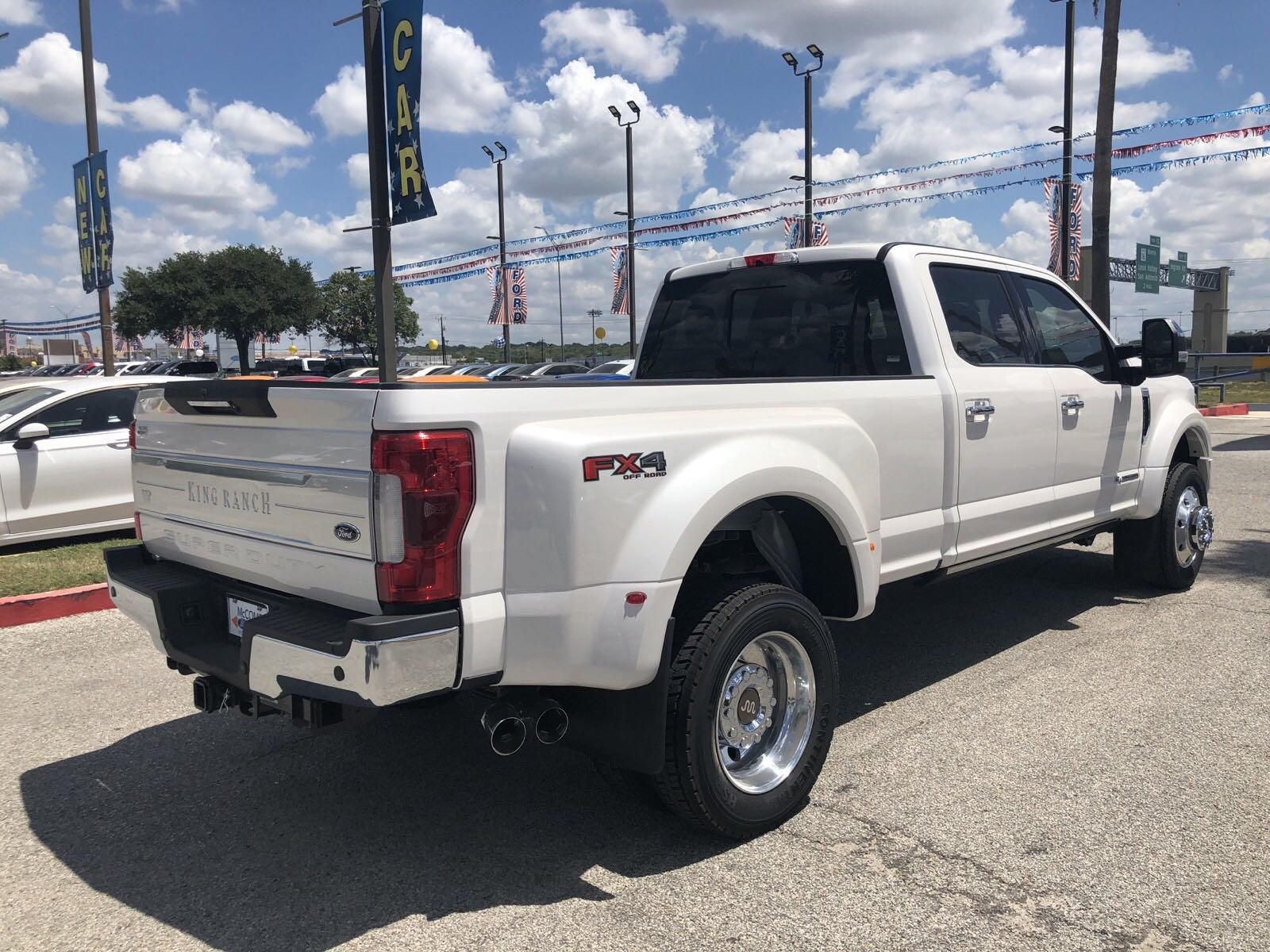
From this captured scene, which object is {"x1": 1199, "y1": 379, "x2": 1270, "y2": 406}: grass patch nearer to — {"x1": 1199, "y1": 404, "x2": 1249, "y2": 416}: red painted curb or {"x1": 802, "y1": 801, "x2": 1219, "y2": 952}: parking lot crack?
{"x1": 1199, "y1": 404, "x2": 1249, "y2": 416}: red painted curb

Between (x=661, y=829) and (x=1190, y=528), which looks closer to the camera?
(x=661, y=829)

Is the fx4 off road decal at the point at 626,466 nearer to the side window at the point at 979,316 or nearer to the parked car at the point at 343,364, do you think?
the side window at the point at 979,316

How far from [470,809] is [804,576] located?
156cm

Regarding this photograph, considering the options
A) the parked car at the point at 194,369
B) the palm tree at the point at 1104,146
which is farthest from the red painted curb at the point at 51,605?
the parked car at the point at 194,369

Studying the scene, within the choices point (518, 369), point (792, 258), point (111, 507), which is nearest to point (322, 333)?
point (518, 369)

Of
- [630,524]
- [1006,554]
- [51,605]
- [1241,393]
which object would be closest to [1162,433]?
[1006,554]

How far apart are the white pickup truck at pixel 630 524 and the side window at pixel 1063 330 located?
0.35 m

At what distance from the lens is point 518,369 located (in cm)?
3341

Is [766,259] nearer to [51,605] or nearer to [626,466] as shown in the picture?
[626,466]

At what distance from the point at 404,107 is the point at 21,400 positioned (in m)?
4.60

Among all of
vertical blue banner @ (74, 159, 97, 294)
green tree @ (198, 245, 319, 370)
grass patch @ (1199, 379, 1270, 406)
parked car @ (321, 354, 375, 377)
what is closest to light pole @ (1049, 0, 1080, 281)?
grass patch @ (1199, 379, 1270, 406)

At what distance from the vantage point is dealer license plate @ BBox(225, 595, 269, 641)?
321cm

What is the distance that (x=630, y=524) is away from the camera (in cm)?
295

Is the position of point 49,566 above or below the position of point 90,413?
below
